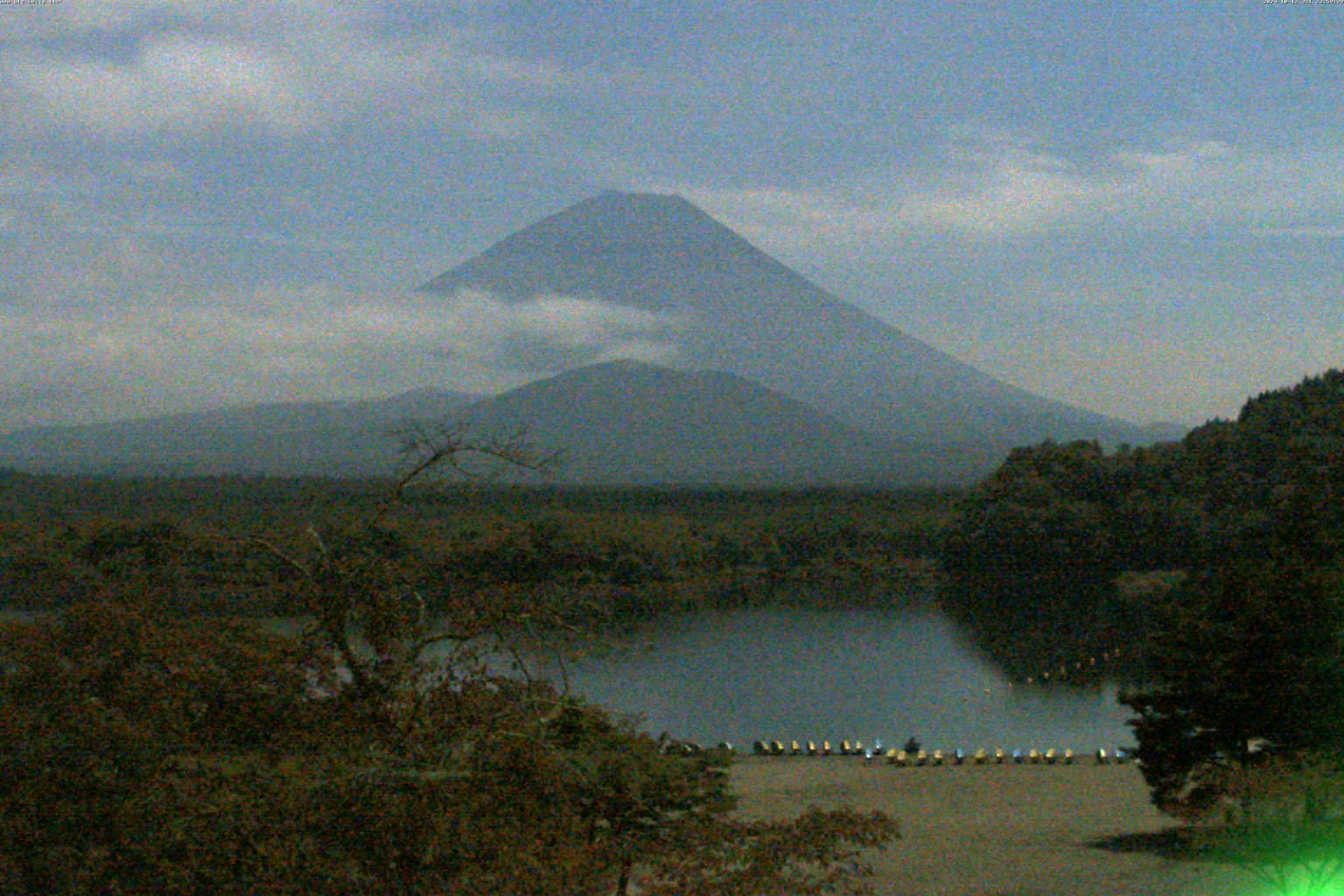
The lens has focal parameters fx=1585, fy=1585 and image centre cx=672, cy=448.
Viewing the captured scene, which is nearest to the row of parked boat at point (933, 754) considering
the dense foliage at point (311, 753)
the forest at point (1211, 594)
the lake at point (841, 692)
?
the lake at point (841, 692)

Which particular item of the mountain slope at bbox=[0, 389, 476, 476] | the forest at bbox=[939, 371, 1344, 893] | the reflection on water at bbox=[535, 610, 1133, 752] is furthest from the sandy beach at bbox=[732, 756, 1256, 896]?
the mountain slope at bbox=[0, 389, 476, 476]

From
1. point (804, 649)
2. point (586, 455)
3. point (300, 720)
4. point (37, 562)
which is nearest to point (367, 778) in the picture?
point (300, 720)

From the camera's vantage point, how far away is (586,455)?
5630 inches

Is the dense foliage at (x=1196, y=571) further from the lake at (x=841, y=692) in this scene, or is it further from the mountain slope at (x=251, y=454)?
the mountain slope at (x=251, y=454)

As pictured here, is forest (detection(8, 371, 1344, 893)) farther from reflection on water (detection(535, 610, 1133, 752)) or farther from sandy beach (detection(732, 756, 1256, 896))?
reflection on water (detection(535, 610, 1133, 752))

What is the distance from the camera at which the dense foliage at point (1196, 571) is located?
1184 cm

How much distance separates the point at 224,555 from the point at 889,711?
20.1 m

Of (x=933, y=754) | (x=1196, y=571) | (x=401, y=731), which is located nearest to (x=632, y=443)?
(x=1196, y=571)

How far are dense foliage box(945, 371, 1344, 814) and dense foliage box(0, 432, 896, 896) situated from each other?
24.2 ft

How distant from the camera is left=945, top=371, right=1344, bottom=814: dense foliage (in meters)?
11.8

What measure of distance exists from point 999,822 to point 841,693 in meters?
12.9

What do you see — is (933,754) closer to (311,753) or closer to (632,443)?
(311,753)

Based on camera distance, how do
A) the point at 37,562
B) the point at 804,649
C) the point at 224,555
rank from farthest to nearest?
the point at 804,649 → the point at 37,562 → the point at 224,555

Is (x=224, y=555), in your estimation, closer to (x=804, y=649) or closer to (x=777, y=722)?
(x=777, y=722)
